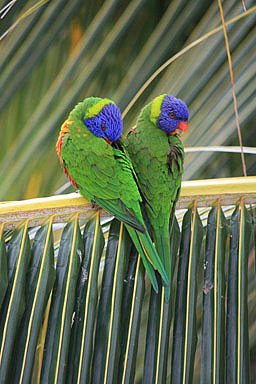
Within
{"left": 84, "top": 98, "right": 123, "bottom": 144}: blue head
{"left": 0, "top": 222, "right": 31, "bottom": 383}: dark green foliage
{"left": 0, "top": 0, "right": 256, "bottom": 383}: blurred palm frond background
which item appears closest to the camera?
{"left": 0, "top": 222, "right": 31, "bottom": 383}: dark green foliage

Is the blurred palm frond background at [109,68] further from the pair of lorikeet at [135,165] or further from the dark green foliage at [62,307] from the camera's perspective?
the dark green foliage at [62,307]

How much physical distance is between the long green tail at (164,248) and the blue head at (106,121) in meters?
0.30

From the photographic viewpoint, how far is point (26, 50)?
1.35 m

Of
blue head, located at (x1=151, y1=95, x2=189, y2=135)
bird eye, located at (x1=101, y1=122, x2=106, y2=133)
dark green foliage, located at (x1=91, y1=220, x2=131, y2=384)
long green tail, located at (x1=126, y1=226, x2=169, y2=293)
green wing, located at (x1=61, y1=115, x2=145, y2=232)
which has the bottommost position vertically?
dark green foliage, located at (x1=91, y1=220, x2=131, y2=384)

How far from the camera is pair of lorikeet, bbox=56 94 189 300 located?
1028 mm

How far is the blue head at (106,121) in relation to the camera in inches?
47.0

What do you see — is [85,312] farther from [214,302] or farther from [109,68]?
[109,68]

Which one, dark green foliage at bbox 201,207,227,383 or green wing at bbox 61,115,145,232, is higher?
green wing at bbox 61,115,145,232

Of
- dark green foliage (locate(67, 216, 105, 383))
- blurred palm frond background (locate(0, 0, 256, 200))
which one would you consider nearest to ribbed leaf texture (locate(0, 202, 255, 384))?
dark green foliage (locate(67, 216, 105, 383))

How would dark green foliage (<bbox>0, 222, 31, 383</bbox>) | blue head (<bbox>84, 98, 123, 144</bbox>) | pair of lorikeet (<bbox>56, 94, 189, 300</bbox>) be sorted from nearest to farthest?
dark green foliage (<bbox>0, 222, 31, 383</bbox>)
pair of lorikeet (<bbox>56, 94, 189, 300</bbox>)
blue head (<bbox>84, 98, 123, 144</bbox>)

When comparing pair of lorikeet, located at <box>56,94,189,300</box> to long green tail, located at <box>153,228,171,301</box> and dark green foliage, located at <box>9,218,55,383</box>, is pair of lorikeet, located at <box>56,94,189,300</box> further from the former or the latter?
dark green foliage, located at <box>9,218,55,383</box>

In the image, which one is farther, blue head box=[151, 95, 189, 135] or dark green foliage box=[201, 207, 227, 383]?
blue head box=[151, 95, 189, 135]

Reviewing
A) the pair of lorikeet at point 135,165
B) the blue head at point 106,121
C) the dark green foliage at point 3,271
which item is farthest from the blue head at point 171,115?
the dark green foliage at point 3,271

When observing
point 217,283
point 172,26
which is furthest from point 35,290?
point 172,26
